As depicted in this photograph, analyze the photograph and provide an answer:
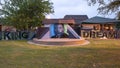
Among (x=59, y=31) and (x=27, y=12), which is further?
(x=27, y=12)

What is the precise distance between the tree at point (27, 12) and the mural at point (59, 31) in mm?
9976

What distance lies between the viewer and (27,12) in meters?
36.6

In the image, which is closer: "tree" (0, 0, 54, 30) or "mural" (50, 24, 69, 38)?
"mural" (50, 24, 69, 38)

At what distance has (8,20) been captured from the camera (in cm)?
3878

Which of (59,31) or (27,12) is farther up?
(27,12)

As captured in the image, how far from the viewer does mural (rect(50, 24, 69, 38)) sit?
2691cm

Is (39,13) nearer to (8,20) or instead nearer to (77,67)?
(8,20)

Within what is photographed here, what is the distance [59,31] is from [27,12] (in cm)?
1111

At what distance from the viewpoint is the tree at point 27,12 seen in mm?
36312

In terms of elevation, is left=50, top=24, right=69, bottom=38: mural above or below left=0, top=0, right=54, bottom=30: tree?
below

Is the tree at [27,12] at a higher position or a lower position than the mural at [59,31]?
higher

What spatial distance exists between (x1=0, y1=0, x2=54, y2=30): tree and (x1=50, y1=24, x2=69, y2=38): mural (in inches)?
393

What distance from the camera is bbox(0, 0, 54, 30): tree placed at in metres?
36.3

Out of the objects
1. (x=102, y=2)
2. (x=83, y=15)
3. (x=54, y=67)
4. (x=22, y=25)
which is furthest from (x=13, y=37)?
(x=83, y=15)
